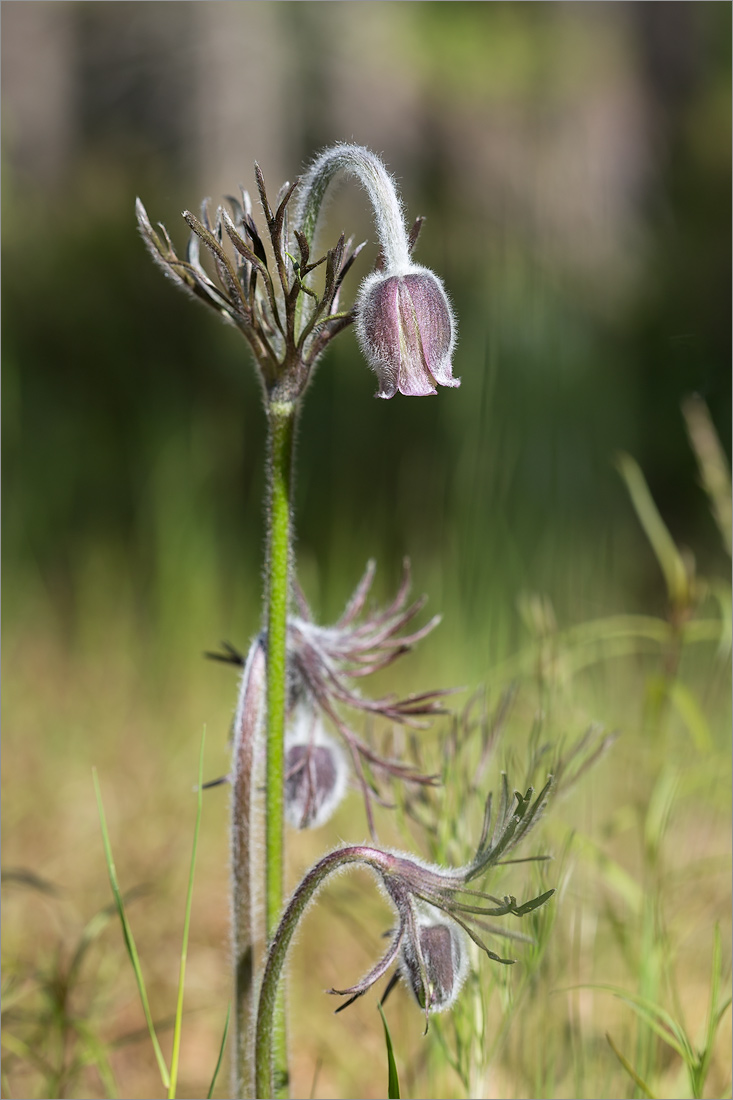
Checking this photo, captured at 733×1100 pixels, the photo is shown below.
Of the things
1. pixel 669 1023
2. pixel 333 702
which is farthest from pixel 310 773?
pixel 669 1023

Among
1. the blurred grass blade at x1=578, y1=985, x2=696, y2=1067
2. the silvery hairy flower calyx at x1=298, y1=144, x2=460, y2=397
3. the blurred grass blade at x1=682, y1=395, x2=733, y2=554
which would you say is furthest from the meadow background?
the silvery hairy flower calyx at x1=298, y1=144, x2=460, y2=397

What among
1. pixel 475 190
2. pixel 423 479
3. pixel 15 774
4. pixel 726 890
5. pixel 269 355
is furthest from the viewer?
pixel 475 190

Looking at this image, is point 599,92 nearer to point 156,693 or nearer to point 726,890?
point 156,693

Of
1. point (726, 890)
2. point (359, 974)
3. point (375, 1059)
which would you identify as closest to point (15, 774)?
point (359, 974)

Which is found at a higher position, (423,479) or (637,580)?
(423,479)

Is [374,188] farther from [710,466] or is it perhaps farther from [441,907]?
[710,466]

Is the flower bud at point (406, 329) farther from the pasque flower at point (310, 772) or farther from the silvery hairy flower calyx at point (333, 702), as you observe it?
the pasque flower at point (310, 772)
